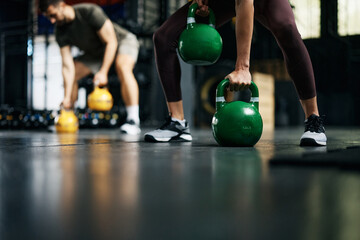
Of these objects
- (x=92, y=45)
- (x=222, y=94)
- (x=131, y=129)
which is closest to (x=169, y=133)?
(x=222, y=94)

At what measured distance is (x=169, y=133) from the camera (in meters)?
1.81

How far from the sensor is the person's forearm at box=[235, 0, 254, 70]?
4.80 ft

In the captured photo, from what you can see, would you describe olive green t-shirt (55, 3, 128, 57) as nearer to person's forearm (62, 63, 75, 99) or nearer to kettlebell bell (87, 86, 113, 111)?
person's forearm (62, 63, 75, 99)

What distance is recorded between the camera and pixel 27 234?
44 cm

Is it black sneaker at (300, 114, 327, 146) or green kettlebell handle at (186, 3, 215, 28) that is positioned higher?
green kettlebell handle at (186, 3, 215, 28)

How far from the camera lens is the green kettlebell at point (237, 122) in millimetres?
1392

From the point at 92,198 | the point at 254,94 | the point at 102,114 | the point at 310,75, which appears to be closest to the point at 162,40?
the point at 254,94

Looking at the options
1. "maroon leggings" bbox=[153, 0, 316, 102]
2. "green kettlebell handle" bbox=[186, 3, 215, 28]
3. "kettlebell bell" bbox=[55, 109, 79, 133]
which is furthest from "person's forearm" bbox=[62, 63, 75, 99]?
"green kettlebell handle" bbox=[186, 3, 215, 28]

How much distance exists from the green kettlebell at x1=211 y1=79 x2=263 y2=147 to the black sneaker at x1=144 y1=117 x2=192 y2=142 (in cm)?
39

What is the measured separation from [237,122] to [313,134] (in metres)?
0.36

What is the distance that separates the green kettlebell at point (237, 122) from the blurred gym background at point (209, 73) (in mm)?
3325

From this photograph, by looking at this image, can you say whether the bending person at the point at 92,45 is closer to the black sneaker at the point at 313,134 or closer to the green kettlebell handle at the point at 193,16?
the green kettlebell handle at the point at 193,16

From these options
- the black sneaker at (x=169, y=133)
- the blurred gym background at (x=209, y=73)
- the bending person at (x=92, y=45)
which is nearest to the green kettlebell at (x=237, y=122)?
the black sneaker at (x=169, y=133)

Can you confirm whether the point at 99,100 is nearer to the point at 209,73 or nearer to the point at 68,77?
the point at 68,77
